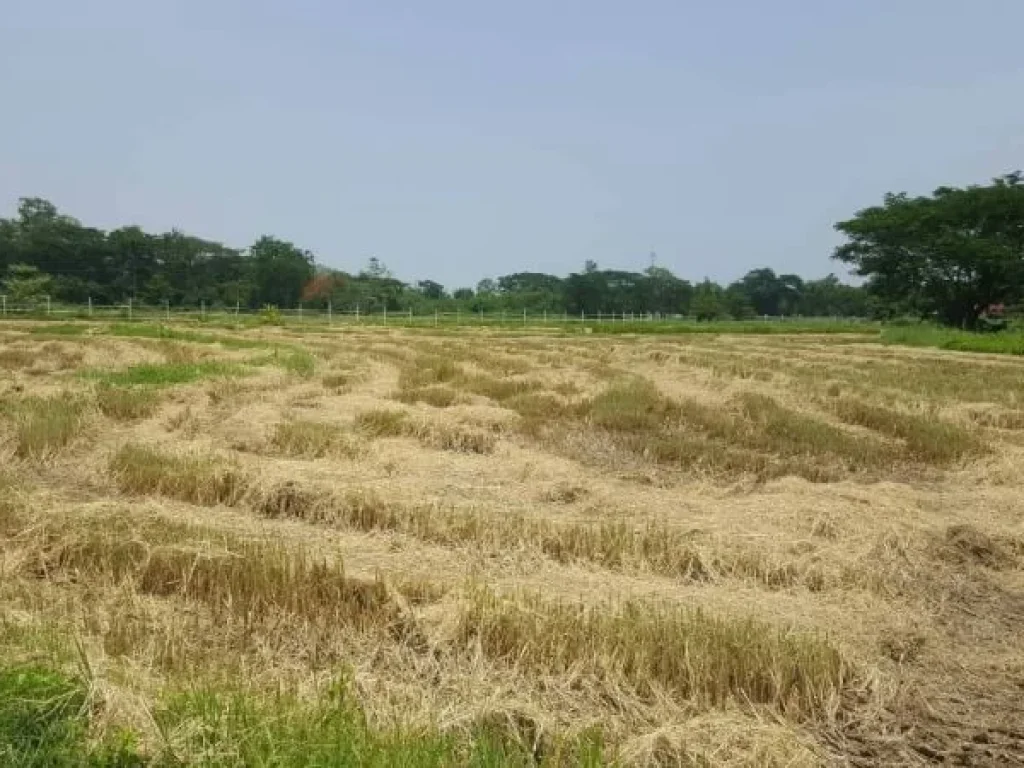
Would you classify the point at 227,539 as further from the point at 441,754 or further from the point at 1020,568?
the point at 1020,568

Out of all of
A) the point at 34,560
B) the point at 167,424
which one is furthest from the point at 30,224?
the point at 34,560

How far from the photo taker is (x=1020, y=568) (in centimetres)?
530

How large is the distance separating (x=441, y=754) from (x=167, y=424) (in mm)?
8069

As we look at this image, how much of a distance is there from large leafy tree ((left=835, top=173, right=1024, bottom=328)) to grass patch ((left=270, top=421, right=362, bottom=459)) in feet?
137

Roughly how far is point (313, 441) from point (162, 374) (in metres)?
6.06

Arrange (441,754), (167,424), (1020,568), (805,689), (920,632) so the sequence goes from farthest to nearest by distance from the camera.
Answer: (167,424) < (1020,568) < (920,632) < (805,689) < (441,754)

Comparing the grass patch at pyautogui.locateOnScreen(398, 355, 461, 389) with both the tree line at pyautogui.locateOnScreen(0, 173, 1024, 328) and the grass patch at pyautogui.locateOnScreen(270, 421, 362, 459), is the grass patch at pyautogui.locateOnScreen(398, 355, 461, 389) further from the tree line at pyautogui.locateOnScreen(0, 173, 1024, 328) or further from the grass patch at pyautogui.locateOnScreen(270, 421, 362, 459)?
the tree line at pyautogui.locateOnScreen(0, 173, 1024, 328)

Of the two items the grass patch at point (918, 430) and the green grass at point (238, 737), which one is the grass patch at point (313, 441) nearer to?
the green grass at point (238, 737)

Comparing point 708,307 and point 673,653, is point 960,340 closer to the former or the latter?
point 673,653

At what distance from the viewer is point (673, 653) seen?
346 centimetres

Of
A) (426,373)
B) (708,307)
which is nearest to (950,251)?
(708,307)

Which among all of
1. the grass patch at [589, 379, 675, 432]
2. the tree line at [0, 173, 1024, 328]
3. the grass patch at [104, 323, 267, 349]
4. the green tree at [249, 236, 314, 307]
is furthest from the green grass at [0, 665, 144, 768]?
the green tree at [249, 236, 314, 307]

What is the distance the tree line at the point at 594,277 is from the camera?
43062 millimetres

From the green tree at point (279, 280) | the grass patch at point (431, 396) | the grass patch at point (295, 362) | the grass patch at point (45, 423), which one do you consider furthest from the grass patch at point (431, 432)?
the green tree at point (279, 280)
